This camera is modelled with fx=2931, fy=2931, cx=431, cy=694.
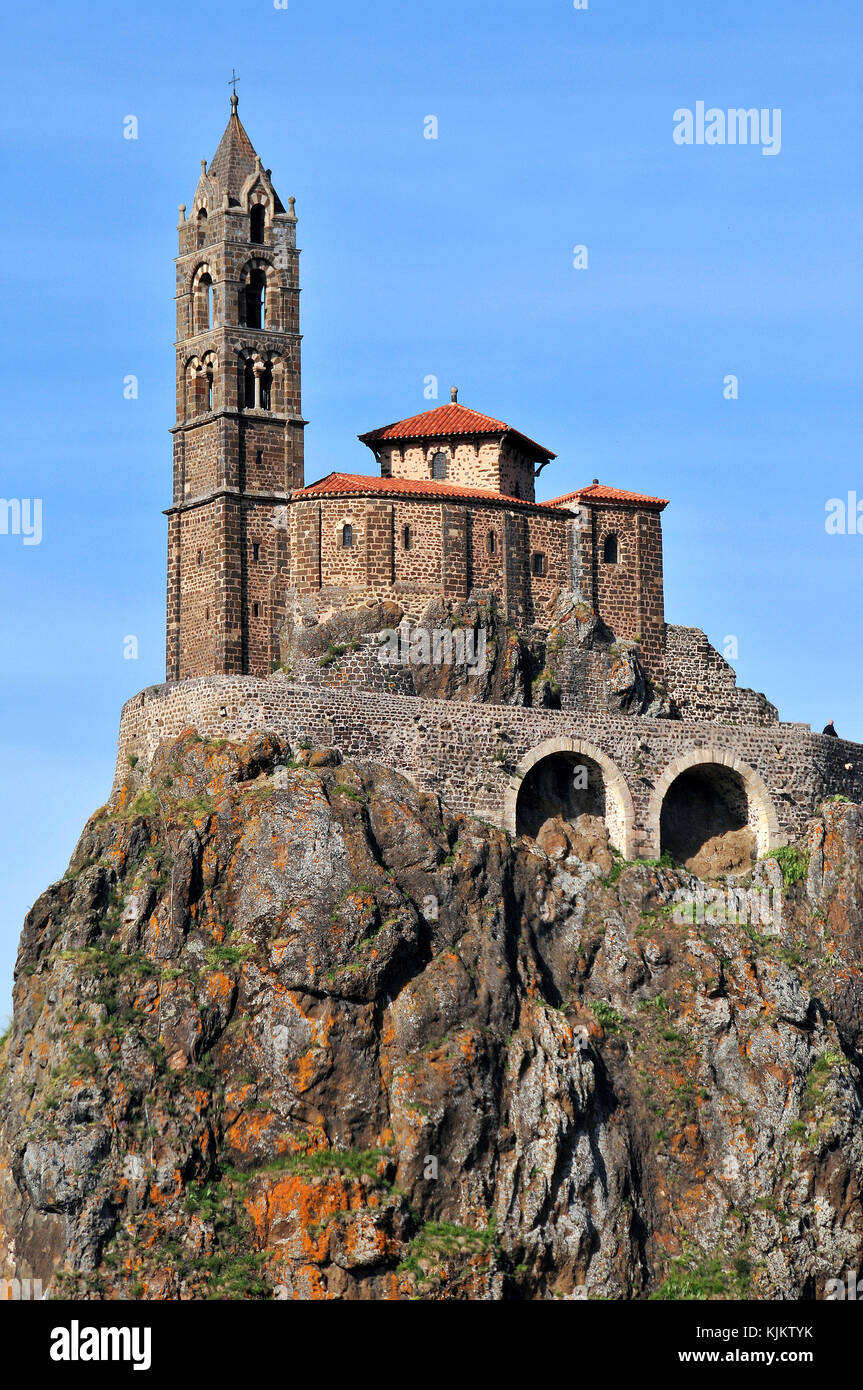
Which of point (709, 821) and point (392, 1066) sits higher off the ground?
point (709, 821)

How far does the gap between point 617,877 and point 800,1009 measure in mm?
7481

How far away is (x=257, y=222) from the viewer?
10569 cm

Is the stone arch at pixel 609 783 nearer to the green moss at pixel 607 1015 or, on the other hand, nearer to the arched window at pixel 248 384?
the green moss at pixel 607 1015

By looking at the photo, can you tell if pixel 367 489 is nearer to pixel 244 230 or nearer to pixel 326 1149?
pixel 244 230

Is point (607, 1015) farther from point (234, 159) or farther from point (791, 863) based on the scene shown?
point (234, 159)

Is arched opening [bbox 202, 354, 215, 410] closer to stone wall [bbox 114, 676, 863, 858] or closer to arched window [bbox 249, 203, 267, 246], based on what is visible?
arched window [bbox 249, 203, 267, 246]

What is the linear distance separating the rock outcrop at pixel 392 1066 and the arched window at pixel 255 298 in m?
18.0

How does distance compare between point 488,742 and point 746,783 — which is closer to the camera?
point 488,742

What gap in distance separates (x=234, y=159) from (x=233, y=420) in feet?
33.4

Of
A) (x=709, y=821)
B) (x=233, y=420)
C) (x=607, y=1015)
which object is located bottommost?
(x=607, y=1015)

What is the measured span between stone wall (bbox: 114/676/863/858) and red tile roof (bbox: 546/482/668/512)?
9919mm

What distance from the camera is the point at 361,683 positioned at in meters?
98.9

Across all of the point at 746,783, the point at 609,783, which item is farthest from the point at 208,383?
the point at 746,783

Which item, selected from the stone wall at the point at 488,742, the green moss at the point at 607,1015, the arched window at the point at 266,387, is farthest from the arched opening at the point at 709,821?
the arched window at the point at 266,387
